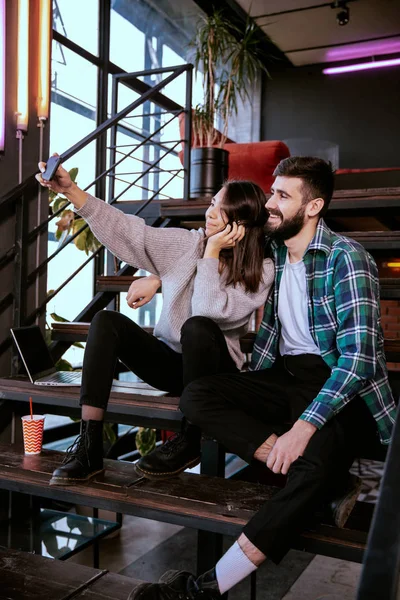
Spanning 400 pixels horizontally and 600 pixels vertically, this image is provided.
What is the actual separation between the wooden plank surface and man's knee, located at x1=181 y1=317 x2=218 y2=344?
68 centimetres

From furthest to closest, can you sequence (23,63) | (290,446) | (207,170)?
(207,170) → (23,63) → (290,446)

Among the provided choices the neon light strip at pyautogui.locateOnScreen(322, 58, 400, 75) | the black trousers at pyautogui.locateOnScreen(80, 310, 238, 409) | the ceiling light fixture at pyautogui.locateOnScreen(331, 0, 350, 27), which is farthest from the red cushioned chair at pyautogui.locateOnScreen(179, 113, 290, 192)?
the neon light strip at pyautogui.locateOnScreen(322, 58, 400, 75)

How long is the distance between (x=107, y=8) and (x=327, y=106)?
414cm

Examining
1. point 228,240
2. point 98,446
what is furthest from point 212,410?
point 228,240

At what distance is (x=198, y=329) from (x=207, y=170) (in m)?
2.54

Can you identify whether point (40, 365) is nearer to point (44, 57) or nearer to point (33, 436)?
point (33, 436)

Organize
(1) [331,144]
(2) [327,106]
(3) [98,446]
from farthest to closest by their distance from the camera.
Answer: (2) [327,106] → (1) [331,144] → (3) [98,446]

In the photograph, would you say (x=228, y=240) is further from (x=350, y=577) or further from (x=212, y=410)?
(x=350, y=577)

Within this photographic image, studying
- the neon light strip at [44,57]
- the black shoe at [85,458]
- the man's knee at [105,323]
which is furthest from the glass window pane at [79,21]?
the black shoe at [85,458]

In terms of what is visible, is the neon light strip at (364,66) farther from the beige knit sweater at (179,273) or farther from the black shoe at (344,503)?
the black shoe at (344,503)

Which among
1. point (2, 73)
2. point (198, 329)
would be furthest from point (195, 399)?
point (2, 73)

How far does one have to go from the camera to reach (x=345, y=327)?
1648mm

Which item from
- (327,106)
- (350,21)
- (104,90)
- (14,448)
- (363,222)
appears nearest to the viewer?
(14,448)

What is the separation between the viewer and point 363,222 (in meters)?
4.70
